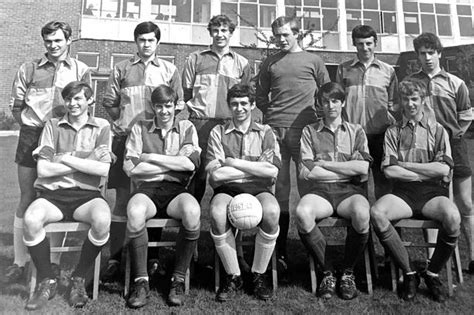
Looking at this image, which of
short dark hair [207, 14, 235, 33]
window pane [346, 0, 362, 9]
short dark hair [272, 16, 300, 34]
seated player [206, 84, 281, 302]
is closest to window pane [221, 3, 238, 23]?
short dark hair [207, 14, 235, 33]

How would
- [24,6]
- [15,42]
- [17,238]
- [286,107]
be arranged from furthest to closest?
[15,42] → [24,6] → [286,107] → [17,238]

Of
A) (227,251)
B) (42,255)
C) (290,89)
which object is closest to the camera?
(42,255)

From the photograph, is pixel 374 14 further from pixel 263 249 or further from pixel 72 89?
pixel 72 89

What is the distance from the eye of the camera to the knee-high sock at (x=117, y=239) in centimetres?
256

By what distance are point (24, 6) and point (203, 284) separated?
2961 mm

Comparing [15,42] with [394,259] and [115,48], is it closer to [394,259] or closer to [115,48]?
[115,48]

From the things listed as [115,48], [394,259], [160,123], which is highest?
[115,48]

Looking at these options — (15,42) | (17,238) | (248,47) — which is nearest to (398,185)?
(248,47)

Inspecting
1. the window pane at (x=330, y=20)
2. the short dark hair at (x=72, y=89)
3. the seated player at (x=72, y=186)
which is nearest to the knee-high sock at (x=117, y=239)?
the seated player at (x=72, y=186)

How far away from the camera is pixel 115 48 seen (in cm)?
515

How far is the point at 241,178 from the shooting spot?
95.7 inches

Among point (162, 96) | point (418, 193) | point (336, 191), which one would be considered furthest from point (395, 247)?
point (162, 96)

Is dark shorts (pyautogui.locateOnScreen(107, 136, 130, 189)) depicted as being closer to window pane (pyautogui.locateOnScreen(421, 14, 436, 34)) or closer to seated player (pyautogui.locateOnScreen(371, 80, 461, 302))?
seated player (pyautogui.locateOnScreen(371, 80, 461, 302))

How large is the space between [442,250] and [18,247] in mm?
2992
